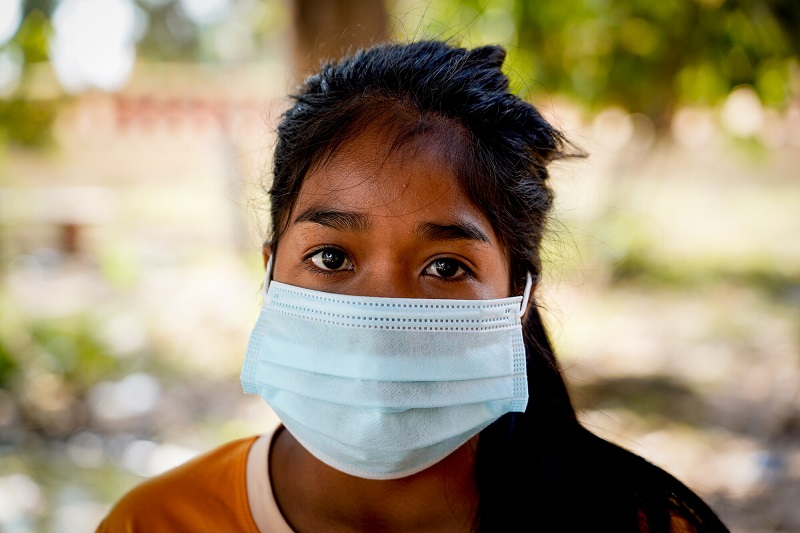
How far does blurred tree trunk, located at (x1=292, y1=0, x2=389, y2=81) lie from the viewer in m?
3.48

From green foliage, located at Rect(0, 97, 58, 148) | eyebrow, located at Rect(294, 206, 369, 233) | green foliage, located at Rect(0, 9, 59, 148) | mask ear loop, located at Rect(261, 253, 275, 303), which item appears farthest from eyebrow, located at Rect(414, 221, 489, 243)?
green foliage, located at Rect(0, 97, 58, 148)

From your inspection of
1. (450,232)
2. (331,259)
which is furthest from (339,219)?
(450,232)

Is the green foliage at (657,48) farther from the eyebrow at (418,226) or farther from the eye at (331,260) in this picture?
the eye at (331,260)

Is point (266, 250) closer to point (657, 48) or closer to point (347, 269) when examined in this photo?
point (347, 269)

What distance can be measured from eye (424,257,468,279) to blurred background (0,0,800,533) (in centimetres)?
44

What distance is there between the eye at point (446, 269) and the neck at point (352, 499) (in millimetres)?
435

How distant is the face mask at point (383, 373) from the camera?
137 centimetres

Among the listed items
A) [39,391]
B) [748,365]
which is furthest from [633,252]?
[39,391]

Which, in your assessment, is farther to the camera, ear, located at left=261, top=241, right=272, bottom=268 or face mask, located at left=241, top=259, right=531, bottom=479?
ear, located at left=261, top=241, right=272, bottom=268

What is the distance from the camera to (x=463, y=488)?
1.66m

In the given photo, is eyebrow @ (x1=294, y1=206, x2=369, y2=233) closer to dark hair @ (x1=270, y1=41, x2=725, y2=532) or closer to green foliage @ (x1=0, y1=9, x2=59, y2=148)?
dark hair @ (x1=270, y1=41, x2=725, y2=532)

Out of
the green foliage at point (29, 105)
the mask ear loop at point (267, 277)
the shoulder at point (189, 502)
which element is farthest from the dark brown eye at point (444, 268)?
the green foliage at point (29, 105)

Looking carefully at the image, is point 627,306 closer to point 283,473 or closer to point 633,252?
point 633,252

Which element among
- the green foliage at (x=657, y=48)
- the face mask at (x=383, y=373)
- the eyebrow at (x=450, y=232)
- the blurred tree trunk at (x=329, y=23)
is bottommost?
the face mask at (x=383, y=373)
